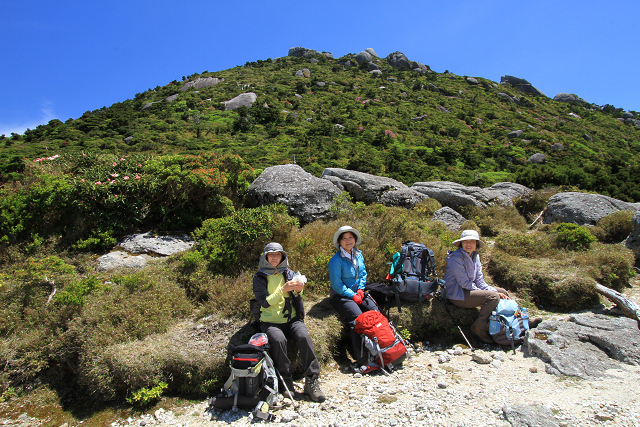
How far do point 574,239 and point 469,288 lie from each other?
5138 mm

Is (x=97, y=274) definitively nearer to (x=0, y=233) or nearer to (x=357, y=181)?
(x=0, y=233)

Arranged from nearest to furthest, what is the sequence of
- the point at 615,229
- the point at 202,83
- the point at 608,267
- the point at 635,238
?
the point at 608,267
the point at 635,238
the point at 615,229
the point at 202,83

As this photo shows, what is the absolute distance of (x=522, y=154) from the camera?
33156mm

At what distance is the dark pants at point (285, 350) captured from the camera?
4.16 metres

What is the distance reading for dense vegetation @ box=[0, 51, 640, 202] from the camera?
22812 mm

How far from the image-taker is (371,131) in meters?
36.2

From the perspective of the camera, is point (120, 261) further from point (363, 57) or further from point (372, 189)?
point (363, 57)

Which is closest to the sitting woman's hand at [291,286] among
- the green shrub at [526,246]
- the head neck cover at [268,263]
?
the head neck cover at [268,263]

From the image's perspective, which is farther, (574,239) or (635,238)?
(635,238)

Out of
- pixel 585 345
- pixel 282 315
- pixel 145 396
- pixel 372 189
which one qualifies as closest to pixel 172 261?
pixel 145 396

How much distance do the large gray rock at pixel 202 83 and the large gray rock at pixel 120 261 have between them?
55548 mm

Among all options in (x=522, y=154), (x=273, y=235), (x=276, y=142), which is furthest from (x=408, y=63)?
(x=273, y=235)

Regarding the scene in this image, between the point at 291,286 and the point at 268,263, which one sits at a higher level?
the point at 268,263

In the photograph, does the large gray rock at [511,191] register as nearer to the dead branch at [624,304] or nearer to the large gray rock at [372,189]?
the large gray rock at [372,189]
